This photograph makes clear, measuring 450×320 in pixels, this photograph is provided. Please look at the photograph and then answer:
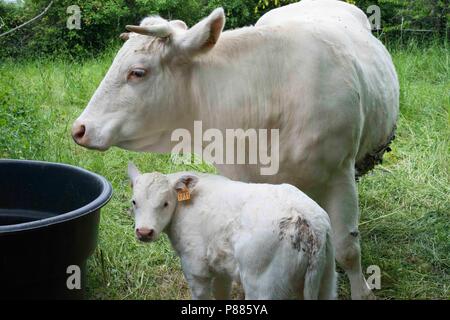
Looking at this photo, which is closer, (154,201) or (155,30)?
(154,201)

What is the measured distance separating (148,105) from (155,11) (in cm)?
546

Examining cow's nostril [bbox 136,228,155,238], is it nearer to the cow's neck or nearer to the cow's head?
the cow's head

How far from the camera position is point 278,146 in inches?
110

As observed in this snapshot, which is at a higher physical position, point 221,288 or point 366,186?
point 221,288

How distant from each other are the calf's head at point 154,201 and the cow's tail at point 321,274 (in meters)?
0.62

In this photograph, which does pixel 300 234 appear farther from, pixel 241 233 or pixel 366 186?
pixel 366 186

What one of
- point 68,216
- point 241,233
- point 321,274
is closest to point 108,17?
point 68,216

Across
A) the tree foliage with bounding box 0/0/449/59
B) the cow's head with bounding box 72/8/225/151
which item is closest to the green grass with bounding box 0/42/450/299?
the cow's head with bounding box 72/8/225/151

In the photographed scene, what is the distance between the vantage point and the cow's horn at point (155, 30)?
2.60 metres

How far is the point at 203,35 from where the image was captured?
2.66 m

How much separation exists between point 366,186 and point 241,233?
2.64 metres

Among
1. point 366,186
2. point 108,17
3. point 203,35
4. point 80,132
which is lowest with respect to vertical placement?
point 366,186
